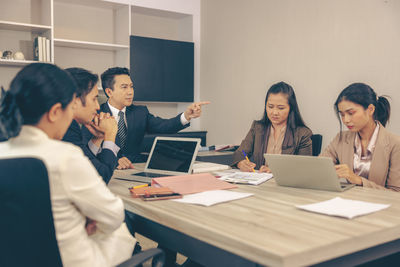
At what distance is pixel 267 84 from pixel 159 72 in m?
1.37

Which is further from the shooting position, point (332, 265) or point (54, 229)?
point (332, 265)

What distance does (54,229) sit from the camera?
106 cm

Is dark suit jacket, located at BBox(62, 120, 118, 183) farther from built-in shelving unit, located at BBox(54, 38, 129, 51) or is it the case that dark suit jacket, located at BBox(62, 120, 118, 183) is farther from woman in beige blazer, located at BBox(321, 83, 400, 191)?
built-in shelving unit, located at BBox(54, 38, 129, 51)

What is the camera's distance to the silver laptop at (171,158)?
7.51 feet

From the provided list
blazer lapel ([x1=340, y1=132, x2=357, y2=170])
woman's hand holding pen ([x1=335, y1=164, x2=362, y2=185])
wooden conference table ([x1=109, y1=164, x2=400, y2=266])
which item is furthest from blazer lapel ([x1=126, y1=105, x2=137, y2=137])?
woman's hand holding pen ([x1=335, y1=164, x2=362, y2=185])

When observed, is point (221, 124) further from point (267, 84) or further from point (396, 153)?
point (396, 153)

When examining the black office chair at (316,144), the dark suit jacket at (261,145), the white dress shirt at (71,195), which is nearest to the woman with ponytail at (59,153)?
the white dress shirt at (71,195)

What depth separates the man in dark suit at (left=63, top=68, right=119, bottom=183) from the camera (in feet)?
6.56

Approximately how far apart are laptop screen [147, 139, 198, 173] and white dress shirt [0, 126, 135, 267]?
105cm

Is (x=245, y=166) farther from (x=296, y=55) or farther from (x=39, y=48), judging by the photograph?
(x=39, y=48)

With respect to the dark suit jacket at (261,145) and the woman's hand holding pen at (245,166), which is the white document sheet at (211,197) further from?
the dark suit jacket at (261,145)

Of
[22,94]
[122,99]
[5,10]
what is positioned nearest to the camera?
[22,94]

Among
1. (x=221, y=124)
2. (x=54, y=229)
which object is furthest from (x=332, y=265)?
(x=221, y=124)

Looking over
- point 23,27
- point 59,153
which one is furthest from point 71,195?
point 23,27
